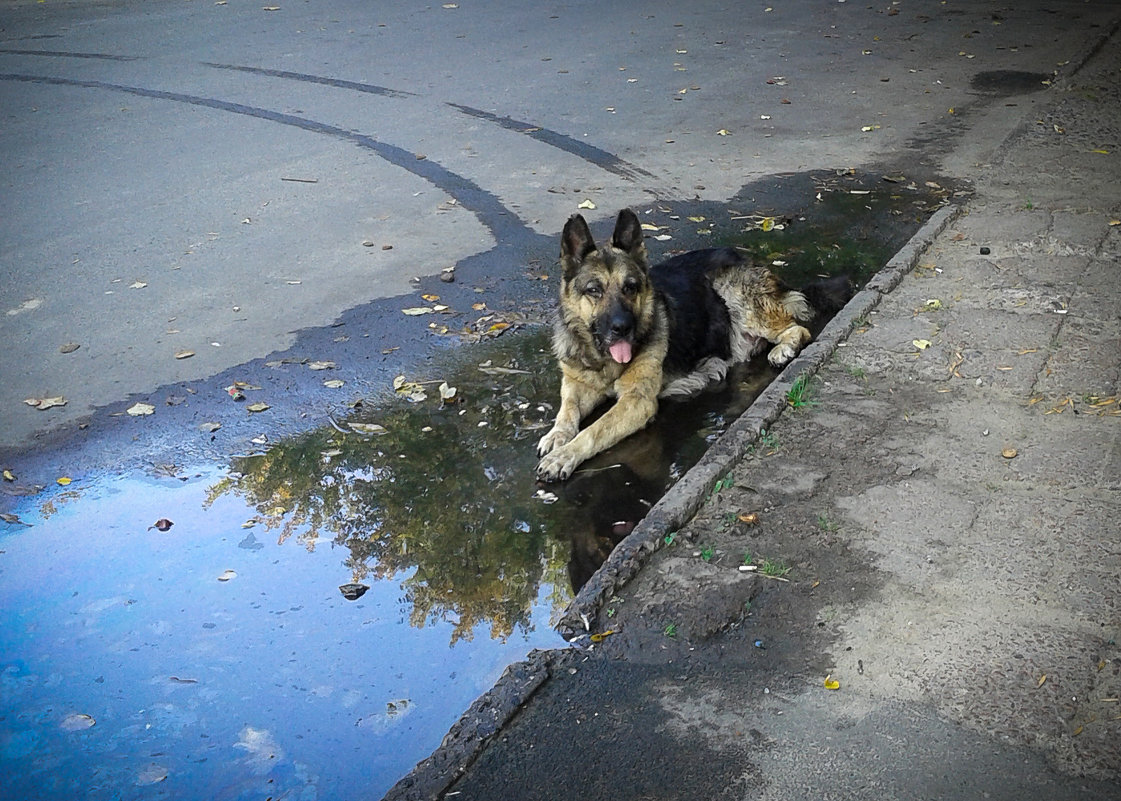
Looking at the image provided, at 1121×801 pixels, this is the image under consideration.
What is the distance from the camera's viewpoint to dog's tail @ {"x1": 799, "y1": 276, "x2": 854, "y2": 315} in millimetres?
7461

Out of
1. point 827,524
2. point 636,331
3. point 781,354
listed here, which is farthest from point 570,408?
point 827,524

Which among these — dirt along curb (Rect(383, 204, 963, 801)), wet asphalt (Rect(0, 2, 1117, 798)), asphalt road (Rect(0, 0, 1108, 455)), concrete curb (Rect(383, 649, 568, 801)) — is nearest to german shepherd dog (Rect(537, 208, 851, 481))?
dirt along curb (Rect(383, 204, 963, 801))

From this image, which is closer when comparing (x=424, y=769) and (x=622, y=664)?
(x=424, y=769)

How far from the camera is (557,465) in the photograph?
5781mm

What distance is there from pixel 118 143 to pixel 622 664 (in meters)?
9.88

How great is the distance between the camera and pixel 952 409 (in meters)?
5.70

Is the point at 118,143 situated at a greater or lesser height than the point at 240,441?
greater

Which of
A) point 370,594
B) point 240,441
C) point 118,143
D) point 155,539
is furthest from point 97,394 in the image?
point 118,143

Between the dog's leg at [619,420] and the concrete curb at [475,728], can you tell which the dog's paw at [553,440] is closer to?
the dog's leg at [619,420]

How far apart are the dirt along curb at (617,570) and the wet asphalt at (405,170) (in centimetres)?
5

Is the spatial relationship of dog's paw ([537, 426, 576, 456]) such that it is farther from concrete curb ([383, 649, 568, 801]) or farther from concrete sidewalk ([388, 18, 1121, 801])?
concrete curb ([383, 649, 568, 801])

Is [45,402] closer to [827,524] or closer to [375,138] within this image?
[827,524]

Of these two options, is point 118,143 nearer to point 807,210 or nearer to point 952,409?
point 807,210

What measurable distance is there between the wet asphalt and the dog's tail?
1.29 meters
